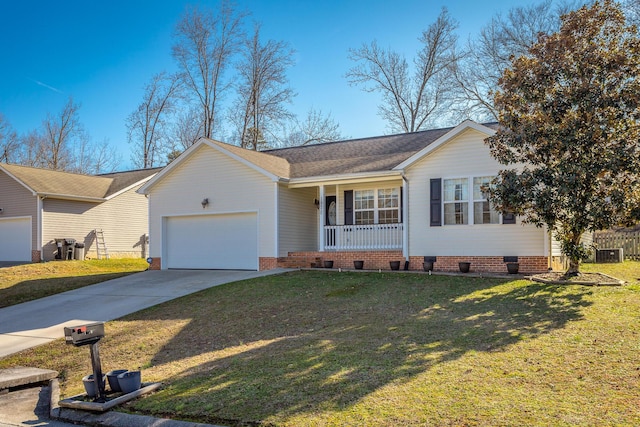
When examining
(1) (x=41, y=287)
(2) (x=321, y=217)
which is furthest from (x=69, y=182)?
(2) (x=321, y=217)

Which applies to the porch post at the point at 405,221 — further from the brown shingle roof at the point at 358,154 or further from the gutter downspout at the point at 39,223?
the gutter downspout at the point at 39,223

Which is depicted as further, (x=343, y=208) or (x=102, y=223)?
(x=102, y=223)

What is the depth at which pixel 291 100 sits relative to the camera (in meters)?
35.7

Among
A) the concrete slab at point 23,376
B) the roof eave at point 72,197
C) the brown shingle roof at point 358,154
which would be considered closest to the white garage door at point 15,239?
the roof eave at point 72,197

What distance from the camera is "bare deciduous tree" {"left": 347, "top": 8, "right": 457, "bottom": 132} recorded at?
32156 mm

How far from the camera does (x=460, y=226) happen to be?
15.0 meters

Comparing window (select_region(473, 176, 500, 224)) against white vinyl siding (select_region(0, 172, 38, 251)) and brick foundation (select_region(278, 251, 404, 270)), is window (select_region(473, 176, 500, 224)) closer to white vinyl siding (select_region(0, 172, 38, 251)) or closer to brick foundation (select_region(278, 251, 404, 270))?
brick foundation (select_region(278, 251, 404, 270))

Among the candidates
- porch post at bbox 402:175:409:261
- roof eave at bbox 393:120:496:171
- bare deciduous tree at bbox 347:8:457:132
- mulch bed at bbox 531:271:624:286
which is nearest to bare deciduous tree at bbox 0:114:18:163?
bare deciduous tree at bbox 347:8:457:132

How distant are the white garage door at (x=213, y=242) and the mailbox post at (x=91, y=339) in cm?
1136

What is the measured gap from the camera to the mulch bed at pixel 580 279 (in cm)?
1152

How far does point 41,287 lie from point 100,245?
938cm

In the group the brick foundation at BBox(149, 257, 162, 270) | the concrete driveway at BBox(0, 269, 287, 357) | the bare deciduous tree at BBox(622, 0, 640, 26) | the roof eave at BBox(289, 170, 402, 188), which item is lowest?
the concrete driveway at BBox(0, 269, 287, 357)

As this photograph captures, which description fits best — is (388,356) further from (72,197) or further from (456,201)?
(72,197)

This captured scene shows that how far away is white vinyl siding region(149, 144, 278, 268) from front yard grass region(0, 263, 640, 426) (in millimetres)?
5601
